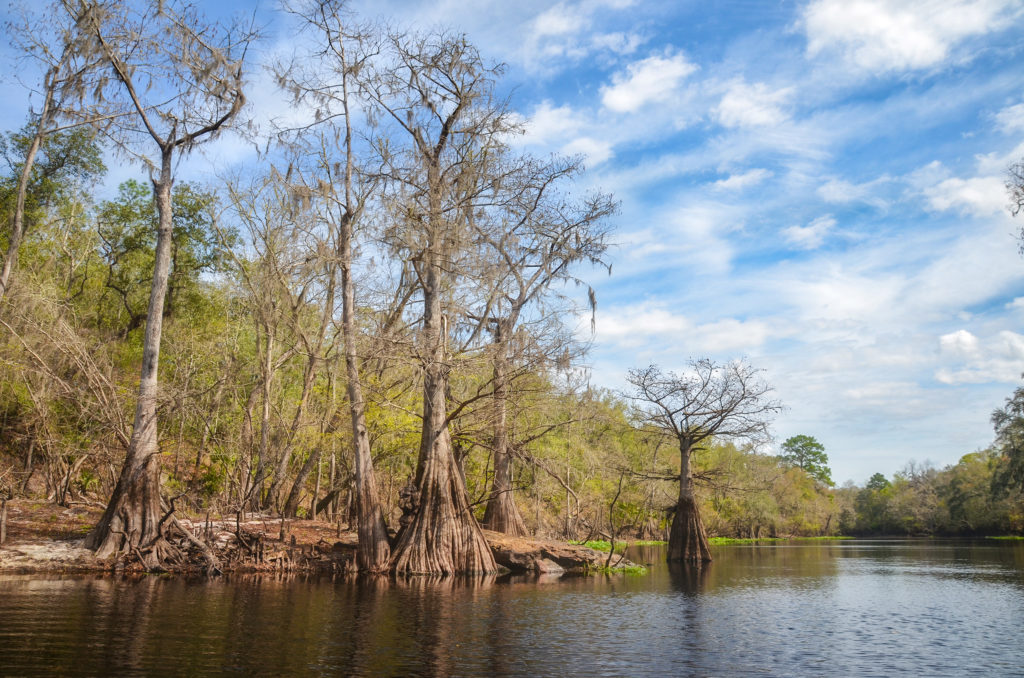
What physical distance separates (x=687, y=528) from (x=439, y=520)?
40.6 feet

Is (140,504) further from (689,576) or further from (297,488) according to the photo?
(689,576)

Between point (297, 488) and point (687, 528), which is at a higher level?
point (297, 488)

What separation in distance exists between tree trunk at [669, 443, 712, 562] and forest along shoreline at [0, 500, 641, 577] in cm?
457

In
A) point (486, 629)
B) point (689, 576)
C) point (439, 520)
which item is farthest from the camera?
point (689, 576)

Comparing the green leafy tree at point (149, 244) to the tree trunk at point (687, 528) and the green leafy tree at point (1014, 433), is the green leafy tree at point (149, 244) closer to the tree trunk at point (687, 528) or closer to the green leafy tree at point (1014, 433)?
the tree trunk at point (687, 528)

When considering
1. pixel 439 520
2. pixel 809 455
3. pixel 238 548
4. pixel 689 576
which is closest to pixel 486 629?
pixel 439 520

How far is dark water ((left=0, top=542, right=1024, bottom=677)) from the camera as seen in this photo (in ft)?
26.6

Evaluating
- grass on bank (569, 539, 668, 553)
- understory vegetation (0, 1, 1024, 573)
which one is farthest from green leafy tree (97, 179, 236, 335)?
grass on bank (569, 539, 668, 553)

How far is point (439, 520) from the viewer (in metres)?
19.2

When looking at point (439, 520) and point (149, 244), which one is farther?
point (149, 244)

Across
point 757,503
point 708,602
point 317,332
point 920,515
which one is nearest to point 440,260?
point 317,332

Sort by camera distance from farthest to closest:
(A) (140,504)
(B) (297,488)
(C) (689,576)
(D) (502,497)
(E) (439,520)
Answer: (D) (502,497) → (B) (297,488) → (C) (689,576) → (E) (439,520) → (A) (140,504)

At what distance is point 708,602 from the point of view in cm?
1545

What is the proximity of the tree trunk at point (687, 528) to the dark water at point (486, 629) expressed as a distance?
904 cm
